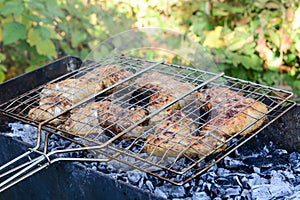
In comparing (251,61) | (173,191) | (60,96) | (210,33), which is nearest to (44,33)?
(60,96)

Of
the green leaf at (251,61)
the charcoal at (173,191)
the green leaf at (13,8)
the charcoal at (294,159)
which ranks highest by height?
the green leaf at (13,8)

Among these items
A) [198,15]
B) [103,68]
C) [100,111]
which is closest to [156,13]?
[198,15]

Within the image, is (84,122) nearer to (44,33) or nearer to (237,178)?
(237,178)

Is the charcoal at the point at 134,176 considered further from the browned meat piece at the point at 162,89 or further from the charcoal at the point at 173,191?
the browned meat piece at the point at 162,89

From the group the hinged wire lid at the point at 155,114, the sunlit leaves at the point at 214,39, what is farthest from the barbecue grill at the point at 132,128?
the sunlit leaves at the point at 214,39

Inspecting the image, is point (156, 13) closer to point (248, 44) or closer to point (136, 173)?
point (248, 44)

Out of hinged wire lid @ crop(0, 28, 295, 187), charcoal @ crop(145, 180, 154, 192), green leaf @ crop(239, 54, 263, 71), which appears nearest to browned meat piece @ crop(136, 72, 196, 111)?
hinged wire lid @ crop(0, 28, 295, 187)
